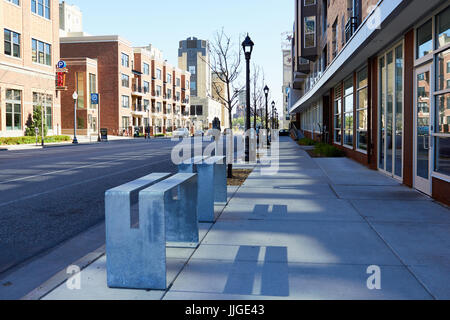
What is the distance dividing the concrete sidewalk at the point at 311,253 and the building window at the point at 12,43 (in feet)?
120

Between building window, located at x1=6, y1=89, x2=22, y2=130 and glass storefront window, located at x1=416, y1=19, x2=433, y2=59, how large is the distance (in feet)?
→ 119

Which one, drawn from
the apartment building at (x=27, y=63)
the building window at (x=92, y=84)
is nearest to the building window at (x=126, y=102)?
the building window at (x=92, y=84)

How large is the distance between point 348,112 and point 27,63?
108 ft

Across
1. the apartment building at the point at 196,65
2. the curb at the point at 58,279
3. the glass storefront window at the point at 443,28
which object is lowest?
the curb at the point at 58,279

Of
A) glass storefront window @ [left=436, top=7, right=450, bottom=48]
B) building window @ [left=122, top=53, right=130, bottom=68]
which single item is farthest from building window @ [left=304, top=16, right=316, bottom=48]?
building window @ [left=122, top=53, right=130, bottom=68]

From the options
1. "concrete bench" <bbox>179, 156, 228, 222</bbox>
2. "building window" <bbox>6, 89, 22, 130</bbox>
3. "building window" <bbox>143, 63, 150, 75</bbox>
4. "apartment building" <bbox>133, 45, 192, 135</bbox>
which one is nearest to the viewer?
"concrete bench" <bbox>179, 156, 228, 222</bbox>

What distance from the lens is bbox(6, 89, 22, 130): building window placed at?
38125 mm

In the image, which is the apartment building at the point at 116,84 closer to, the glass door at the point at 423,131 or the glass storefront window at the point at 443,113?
the glass door at the point at 423,131

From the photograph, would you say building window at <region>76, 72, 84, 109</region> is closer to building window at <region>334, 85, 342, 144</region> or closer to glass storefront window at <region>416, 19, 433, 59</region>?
building window at <region>334, 85, 342, 144</region>

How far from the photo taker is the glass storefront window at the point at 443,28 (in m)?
7.88

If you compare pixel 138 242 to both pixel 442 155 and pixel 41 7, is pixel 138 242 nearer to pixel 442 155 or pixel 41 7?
pixel 442 155

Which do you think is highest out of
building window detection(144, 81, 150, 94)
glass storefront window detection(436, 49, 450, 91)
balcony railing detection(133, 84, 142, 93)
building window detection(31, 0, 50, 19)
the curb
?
building window detection(31, 0, 50, 19)
